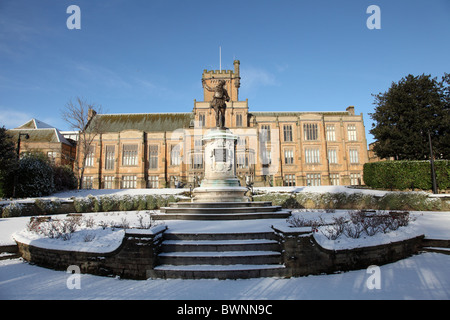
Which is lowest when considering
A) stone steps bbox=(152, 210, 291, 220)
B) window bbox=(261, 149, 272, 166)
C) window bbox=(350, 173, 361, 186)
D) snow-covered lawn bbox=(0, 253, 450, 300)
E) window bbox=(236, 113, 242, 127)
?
snow-covered lawn bbox=(0, 253, 450, 300)

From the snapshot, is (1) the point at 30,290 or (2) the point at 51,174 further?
(2) the point at 51,174

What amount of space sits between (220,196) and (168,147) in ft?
109

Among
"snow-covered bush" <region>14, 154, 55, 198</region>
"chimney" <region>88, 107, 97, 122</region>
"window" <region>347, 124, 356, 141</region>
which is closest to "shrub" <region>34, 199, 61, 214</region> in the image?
"snow-covered bush" <region>14, 154, 55, 198</region>

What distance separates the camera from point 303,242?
18.8ft

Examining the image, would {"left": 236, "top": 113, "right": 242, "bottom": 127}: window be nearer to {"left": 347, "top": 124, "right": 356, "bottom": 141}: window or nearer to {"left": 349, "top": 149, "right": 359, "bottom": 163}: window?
{"left": 347, "top": 124, "right": 356, "bottom": 141}: window

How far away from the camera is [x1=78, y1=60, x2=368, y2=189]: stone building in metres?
42.0

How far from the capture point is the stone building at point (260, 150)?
138ft

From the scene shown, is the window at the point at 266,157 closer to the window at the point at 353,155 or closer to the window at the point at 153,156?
the window at the point at 353,155

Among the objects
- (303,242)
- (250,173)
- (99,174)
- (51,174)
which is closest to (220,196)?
(303,242)

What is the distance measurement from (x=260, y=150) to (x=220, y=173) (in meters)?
29.8

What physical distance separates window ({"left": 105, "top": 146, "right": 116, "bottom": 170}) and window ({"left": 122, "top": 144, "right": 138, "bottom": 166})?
6.26 ft

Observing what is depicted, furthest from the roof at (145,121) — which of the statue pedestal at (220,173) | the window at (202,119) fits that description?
the statue pedestal at (220,173)

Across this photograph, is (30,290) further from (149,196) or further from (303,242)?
(149,196)
